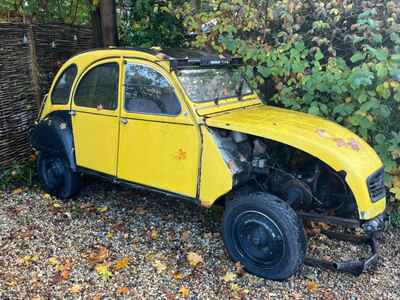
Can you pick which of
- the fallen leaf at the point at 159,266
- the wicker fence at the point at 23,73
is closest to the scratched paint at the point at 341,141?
the fallen leaf at the point at 159,266

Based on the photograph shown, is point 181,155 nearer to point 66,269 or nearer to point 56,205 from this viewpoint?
point 66,269

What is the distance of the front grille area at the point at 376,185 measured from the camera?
3.33 metres

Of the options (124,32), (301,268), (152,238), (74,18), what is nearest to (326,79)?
(301,268)

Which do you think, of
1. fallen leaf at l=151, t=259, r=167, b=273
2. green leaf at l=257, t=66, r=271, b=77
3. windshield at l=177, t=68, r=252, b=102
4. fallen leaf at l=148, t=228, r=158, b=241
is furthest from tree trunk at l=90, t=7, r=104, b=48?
fallen leaf at l=151, t=259, r=167, b=273

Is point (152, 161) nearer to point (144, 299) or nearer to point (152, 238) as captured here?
point (152, 238)

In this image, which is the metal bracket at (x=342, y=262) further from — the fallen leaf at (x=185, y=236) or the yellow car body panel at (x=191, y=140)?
the fallen leaf at (x=185, y=236)

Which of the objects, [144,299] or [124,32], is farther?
[124,32]

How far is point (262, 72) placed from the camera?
498 cm

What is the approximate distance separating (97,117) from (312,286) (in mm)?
2815

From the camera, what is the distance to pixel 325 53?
5270mm

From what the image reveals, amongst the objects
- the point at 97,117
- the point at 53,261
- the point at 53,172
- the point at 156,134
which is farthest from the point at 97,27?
the point at 53,261

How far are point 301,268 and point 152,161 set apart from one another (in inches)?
70.5

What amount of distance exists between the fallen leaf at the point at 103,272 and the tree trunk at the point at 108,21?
4129mm

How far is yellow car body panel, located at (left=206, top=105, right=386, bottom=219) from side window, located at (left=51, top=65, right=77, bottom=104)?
201 centimetres
